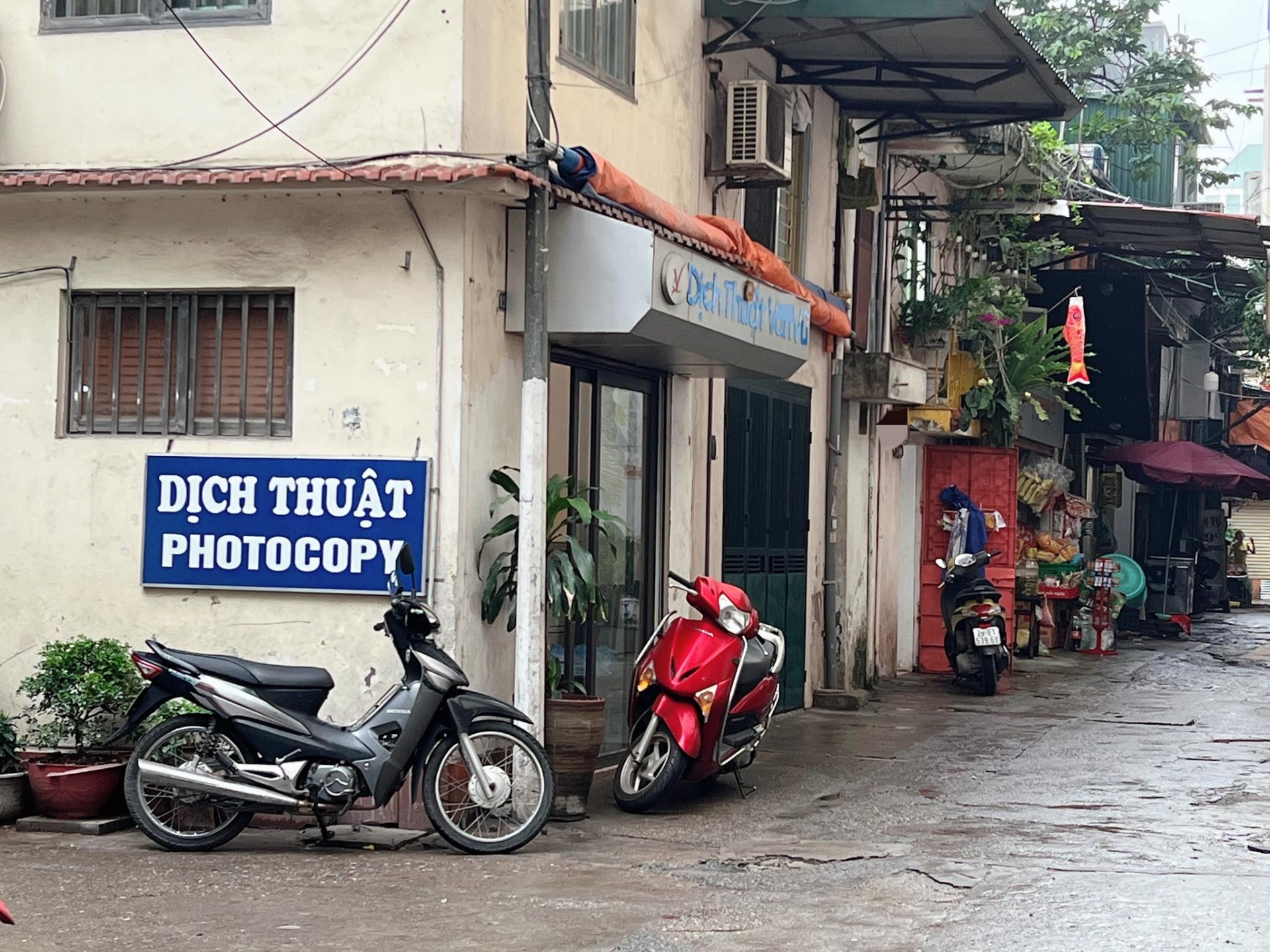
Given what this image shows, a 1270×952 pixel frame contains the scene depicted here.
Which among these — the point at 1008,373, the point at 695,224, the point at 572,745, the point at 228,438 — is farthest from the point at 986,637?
the point at 228,438

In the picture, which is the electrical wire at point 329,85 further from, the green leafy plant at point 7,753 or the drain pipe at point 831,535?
the drain pipe at point 831,535

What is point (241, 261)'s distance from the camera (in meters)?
8.95

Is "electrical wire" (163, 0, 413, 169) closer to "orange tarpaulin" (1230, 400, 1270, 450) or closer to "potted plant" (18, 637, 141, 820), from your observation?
"potted plant" (18, 637, 141, 820)

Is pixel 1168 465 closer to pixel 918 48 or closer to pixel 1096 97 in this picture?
pixel 1096 97

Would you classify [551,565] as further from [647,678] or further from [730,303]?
[730,303]

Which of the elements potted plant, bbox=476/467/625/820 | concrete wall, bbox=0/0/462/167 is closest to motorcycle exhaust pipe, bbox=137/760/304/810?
potted plant, bbox=476/467/625/820

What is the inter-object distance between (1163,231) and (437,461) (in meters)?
13.7

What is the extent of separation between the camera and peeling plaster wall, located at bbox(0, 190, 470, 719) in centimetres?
867

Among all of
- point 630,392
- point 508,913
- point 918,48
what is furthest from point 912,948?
point 918,48

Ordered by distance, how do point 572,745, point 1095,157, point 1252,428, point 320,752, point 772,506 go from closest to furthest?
point 320,752 < point 572,745 < point 772,506 < point 1095,157 < point 1252,428

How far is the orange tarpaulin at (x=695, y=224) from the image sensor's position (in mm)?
9219

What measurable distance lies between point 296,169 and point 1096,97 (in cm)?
2158

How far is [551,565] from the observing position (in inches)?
350

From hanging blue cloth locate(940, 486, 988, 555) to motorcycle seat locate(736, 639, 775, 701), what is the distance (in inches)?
319
